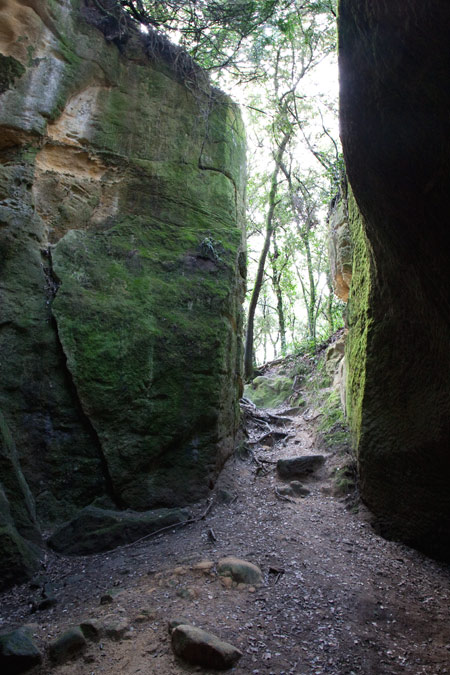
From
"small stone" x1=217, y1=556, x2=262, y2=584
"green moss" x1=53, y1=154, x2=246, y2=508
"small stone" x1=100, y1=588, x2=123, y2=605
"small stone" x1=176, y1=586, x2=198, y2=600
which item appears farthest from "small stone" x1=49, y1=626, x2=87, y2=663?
"green moss" x1=53, y1=154, x2=246, y2=508

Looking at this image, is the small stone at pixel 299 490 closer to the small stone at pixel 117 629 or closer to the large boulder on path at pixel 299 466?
the large boulder on path at pixel 299 466

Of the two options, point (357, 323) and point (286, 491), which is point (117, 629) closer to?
point (286, 491)

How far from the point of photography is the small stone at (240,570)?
3.17 meters

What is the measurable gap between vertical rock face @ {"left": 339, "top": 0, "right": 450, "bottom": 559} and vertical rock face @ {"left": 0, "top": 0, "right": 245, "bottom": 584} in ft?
6.03

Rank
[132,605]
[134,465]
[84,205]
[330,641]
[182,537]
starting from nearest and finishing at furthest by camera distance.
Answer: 1. [330,641]
2. [132,605]
3. [182,537]
4. [134,465]
5. [84,205]

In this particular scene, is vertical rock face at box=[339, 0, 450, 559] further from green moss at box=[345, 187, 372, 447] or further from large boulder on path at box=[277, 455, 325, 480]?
large boulder on path at box=[277, 455, 325, 480]

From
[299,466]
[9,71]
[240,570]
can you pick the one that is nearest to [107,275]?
[9,71]

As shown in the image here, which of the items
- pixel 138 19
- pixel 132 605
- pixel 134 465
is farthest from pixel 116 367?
pixel 138 19

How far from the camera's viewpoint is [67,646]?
8.22 feet

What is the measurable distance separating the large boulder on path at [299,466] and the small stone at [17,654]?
3.70 m

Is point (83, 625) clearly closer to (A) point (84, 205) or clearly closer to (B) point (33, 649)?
(B) point (33, 649)


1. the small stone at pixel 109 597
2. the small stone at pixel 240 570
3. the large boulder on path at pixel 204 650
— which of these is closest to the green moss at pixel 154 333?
the small stone at pixel 109 597

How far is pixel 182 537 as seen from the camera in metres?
4.01

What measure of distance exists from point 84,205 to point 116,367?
2174 mm
